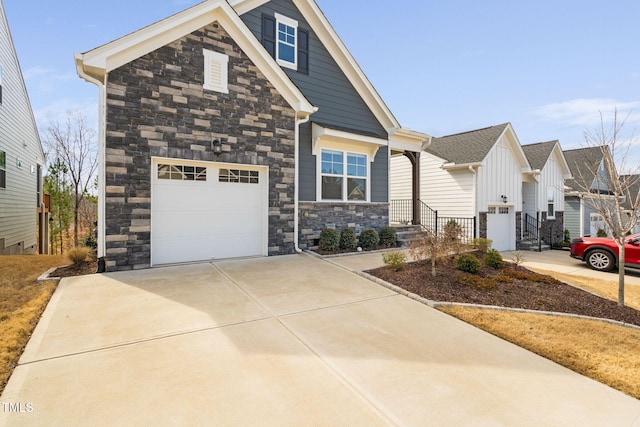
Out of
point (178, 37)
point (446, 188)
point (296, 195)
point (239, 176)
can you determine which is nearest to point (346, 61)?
point (296, 195)

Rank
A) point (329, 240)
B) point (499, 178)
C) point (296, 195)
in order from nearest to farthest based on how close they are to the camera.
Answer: point (296, 195)
point (329, 240)
point (499, 178)

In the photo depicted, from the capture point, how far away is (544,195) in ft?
57.0

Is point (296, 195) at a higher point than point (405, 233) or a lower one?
higher

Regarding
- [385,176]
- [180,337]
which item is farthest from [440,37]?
[180,337]

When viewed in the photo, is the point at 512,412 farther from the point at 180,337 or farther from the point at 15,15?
the point at 15,15

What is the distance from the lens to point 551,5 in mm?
9508

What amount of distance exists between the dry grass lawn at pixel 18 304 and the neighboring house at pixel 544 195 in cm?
1973

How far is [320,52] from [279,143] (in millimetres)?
4387

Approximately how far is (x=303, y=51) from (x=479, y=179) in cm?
945

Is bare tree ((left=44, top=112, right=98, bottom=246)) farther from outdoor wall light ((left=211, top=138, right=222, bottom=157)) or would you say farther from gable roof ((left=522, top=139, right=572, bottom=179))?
gable roof ((left=522, top=139, right=572, bottom=179))

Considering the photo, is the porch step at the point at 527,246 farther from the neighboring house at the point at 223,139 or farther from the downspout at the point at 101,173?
the downspout at the point at 101,173

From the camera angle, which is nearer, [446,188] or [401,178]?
[446,188]

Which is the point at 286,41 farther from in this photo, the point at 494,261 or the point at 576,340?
the point at 576,340

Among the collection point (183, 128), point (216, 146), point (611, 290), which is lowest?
point (611, 290)
